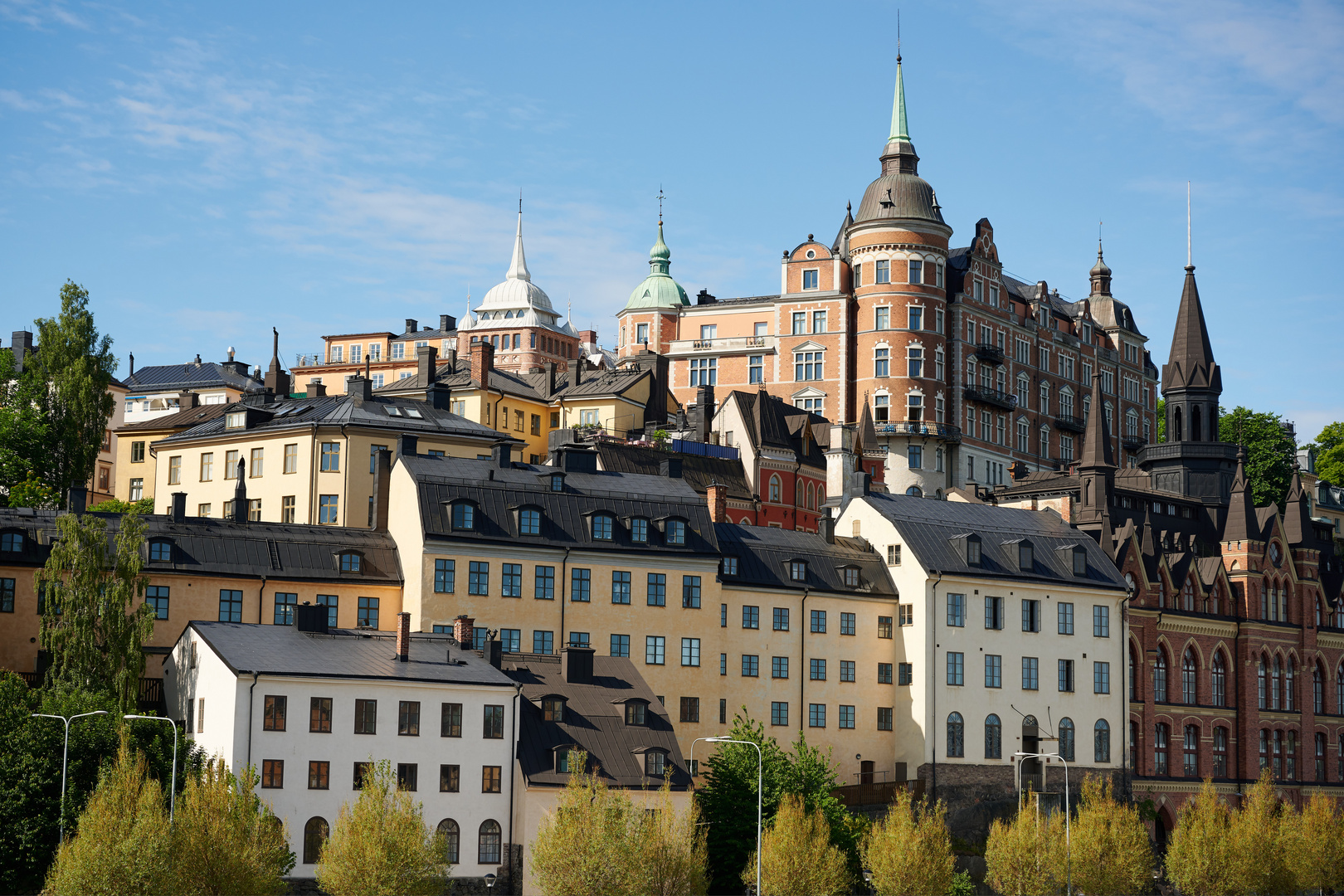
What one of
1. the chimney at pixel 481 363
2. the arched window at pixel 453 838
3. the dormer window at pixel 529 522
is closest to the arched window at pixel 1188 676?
the dormer window at pixel 529 522

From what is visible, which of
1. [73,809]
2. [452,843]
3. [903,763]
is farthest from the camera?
[903,763]

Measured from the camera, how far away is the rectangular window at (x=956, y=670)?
306 ft

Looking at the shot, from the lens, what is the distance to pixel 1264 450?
486 feet

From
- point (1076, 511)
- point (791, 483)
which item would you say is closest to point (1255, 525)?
point (1076, 511)

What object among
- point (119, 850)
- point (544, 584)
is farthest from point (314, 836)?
point (544, 584)

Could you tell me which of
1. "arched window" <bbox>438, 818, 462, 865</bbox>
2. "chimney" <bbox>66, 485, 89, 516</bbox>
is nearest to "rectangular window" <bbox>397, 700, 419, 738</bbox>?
"arched window" <bbox>438, 818, 462, 865</bbox>

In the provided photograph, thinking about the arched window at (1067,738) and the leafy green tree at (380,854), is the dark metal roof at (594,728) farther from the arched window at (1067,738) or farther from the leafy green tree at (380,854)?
the arched window at (1067,738)

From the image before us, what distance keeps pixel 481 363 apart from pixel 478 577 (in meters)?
46.2

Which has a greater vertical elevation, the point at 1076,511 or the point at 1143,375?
the point at 1143,375

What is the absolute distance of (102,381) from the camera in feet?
330

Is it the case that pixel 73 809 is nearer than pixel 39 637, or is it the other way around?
pixel 73 809

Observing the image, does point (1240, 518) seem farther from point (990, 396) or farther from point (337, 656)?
point (337, 656)

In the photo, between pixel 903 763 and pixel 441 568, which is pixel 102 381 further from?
pixel 903 763

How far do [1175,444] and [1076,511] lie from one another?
18.7 meters
